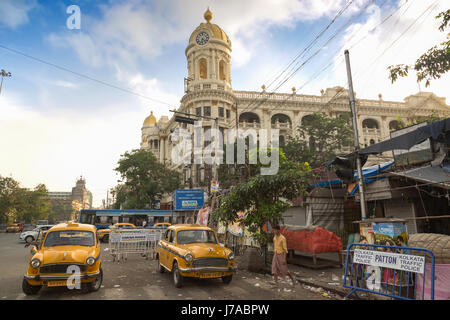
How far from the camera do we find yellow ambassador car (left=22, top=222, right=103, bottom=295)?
6867 millimetres

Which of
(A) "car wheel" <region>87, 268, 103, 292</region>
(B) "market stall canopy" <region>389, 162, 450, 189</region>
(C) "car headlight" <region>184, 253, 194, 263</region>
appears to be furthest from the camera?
A: (B) "market stall canopy" <region>389, 162, 450, 189</region>

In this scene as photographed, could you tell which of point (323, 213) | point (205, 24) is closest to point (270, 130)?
point (205, 24)

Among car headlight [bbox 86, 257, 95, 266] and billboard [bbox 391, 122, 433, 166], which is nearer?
car headlight [bbox 86, 257, 95, 266]

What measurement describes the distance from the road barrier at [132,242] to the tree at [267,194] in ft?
17.5

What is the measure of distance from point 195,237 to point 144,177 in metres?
33.6

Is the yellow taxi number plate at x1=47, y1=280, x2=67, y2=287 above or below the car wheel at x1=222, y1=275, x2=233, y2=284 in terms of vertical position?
above

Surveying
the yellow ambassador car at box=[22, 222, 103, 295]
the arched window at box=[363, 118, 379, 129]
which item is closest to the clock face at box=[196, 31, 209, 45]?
the arched window at box=[363, 118, 379, 129]

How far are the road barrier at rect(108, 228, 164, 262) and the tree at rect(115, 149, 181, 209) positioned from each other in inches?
990

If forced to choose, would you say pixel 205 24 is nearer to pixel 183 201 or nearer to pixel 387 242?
pixel 183 201

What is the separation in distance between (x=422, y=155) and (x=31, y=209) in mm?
72781

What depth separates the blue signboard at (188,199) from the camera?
20781 millimetres

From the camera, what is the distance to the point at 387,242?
7172 mm

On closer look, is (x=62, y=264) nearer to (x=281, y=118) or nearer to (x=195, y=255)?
(x=195, y=255)

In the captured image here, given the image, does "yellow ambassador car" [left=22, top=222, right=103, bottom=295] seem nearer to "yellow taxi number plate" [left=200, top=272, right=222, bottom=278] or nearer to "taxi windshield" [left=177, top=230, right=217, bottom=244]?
"taxi windshield" [left=177, top=230, right=217, bottom=244]
